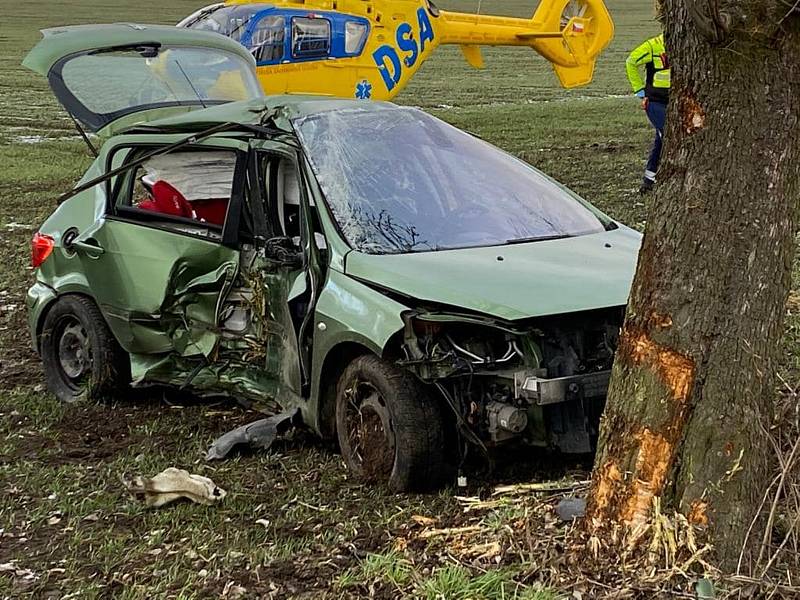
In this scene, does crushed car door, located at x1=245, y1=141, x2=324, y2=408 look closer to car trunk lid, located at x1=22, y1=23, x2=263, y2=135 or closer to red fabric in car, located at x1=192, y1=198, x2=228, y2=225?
red fabric in car, located at x1=192, y1=198, x2=228, y2=225

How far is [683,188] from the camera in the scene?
11.7ft

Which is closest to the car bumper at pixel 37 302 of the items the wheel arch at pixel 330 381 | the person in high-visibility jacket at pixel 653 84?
the wheel arch at pixel 330 381

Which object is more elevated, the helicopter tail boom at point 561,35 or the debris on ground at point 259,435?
the helicopter tail boom at point 561,35

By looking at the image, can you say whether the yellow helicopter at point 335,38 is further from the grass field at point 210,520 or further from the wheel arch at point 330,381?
the wheel arch at point 330,381

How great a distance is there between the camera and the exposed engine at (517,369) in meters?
4.62

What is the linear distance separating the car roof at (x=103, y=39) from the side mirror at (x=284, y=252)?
8.76 ft

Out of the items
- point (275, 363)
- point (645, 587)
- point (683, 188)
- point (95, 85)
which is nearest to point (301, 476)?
point (275, 363)

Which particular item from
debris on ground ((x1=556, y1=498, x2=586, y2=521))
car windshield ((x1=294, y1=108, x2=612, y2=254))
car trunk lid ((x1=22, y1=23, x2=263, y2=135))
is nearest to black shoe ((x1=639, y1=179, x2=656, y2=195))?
car trunk lid ((x1=22, y1=23, x2=263, y2=135))

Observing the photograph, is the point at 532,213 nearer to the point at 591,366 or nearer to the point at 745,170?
the point at 591,366

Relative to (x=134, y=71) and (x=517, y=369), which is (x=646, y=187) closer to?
(x=134, y=71)

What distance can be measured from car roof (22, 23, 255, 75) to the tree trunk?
4.92 m

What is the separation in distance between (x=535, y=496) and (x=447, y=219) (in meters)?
1.60

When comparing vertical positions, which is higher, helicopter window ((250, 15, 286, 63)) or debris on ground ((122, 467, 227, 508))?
helicopter window ((250, 15, 286, 63))

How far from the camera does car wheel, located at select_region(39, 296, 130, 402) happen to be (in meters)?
6.58
